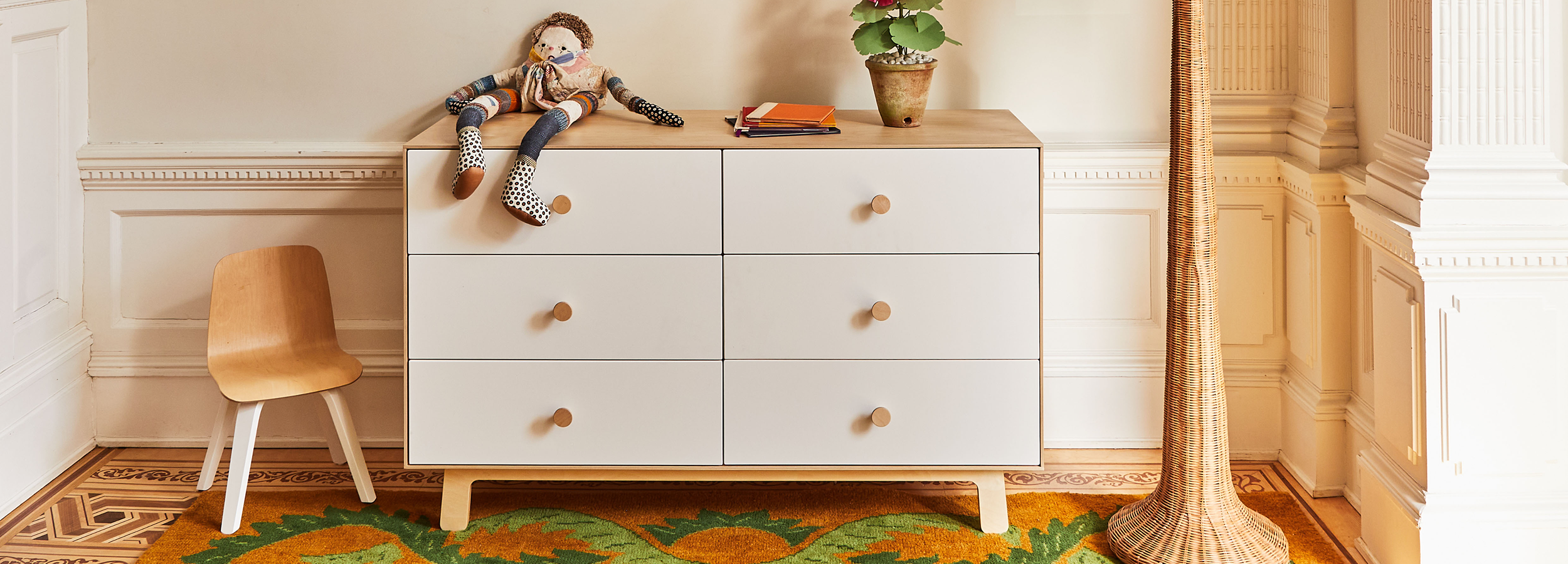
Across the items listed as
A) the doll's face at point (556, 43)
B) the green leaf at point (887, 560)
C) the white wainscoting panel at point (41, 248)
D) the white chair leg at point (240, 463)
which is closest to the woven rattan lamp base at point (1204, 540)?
→ the green leaf at point (887, 560)

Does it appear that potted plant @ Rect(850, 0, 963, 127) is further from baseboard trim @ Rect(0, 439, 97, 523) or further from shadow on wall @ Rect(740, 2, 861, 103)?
baseboard trim @ Rect(0, 439, 97, 523)

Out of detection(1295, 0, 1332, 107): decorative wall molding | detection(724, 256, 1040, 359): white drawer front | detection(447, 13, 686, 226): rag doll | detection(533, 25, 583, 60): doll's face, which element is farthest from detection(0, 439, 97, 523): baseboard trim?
detection(1295, 0, 1332, 107): decorative wall molding

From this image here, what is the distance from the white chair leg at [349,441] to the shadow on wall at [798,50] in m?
1.11

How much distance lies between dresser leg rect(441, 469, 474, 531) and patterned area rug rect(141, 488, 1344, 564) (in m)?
0.02

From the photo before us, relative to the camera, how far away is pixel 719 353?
2.13 meters

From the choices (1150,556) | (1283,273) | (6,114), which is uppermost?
(6,114)

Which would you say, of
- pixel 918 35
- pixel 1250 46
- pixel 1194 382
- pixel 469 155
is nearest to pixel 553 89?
pixel 469 155

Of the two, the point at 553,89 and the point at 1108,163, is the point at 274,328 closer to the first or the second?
the point at 553,89

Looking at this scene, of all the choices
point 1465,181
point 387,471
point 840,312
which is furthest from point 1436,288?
point 387,471

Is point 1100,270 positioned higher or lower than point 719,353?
higher

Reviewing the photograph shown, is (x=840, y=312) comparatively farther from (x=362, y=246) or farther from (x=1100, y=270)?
(x=362, y=246)

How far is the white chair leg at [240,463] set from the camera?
221 cm

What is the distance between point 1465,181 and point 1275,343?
2.66 ft

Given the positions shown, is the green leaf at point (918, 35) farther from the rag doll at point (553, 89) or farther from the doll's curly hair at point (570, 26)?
the doll's curly hair at point (570, 26)
